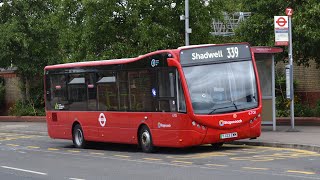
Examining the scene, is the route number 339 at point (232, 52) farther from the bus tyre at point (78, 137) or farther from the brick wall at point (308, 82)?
the brick wall at point (308, 82)

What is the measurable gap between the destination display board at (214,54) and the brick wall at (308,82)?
11502 millimetres

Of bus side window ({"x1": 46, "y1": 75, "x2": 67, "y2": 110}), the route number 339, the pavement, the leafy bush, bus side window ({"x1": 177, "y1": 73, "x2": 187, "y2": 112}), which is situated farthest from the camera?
the leafy bush

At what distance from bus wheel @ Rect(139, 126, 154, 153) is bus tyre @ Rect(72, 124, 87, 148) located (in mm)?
3562

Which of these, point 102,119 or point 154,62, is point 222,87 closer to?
point 154,62

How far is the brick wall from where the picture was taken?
90.3ft

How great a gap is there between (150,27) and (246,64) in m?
9.21

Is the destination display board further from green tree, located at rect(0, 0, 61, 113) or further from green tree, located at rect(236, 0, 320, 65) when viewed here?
green tree, located at rect(0, 0, 61, 113)

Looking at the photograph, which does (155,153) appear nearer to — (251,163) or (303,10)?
(251,163)

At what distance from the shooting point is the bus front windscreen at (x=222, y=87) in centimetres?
1590

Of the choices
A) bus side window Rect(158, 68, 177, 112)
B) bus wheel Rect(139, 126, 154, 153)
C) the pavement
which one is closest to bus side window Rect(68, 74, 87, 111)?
bus wheel Rect(139, 126, 154, 153)

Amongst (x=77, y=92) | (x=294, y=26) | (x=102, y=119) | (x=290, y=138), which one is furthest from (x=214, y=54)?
(x=294, y=26)

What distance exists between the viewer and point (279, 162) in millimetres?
13500

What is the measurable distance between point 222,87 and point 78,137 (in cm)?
688

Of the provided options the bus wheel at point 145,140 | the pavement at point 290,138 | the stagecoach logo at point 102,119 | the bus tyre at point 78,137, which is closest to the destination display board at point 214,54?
the bus wheel at point 145,140
